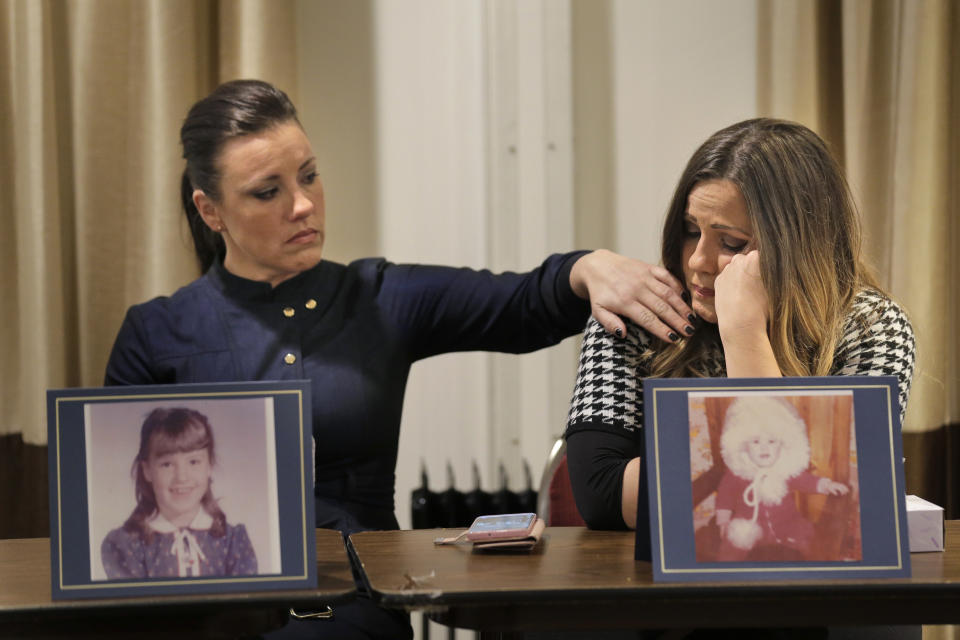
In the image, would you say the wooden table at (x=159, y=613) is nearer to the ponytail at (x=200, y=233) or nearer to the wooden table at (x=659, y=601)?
the wooden table at (x=659, y=601)

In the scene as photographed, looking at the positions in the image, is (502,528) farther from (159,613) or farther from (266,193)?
(266,193)

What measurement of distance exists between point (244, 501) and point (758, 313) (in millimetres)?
820

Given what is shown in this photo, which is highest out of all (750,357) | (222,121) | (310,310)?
(222,121)

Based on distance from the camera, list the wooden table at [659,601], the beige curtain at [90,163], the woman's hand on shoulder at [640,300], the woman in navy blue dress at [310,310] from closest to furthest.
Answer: the wooden table at [659,601], the woman's hand on shoulder at [640,300], the woman in navy blue dress at [310,310], the beige curtain at [90,163]

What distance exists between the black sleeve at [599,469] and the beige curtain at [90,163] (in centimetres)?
130

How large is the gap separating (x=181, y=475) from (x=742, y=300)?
2.85 feet

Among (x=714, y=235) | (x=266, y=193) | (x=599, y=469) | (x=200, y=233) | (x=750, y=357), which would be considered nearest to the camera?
(x=750, y=357)

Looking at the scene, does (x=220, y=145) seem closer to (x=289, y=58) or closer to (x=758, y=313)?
(x=289, y=58)

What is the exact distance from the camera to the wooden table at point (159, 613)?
1141mm

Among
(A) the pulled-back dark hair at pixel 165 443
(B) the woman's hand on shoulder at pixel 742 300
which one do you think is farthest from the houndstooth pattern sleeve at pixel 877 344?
(A) the pulled-back dark hair at pixel 165 443

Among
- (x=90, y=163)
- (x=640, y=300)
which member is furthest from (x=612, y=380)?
(x=90, y=163)

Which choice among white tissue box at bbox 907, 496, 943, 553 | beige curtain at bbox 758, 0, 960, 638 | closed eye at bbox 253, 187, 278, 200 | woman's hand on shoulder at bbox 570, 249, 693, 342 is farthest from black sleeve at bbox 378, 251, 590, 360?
beige curtain at bbox 758, 0, 960, 638

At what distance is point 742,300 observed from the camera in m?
1.58

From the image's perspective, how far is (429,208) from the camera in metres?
2.85
